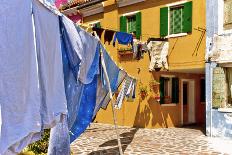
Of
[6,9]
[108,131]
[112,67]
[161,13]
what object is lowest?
[108,131]

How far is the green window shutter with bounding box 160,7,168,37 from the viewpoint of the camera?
16516mm

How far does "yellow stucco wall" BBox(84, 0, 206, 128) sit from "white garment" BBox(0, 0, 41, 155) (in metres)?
11.9

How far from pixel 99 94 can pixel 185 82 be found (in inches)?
473

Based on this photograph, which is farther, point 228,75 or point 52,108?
point 228,75

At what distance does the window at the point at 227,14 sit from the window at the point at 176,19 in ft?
5.83

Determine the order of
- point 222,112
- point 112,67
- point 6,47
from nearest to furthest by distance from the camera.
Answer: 1. point 6,47
2. point 112,67
3. point 222,112

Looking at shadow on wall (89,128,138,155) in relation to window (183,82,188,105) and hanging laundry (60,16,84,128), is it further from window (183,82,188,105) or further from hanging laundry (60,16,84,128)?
hanging laundry (60,16,84,128)

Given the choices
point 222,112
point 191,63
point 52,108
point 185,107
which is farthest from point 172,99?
point 52,108

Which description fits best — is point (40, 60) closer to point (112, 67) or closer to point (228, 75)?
point (112, 67)

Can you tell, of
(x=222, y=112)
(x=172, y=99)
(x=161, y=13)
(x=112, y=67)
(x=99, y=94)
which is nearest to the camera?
(x=99, y=94)

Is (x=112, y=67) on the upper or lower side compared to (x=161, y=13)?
lower

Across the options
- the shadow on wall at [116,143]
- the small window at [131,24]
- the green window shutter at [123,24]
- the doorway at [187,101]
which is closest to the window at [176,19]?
the small window at [131,24]

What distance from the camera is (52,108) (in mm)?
4738

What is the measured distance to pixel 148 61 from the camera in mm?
17438
